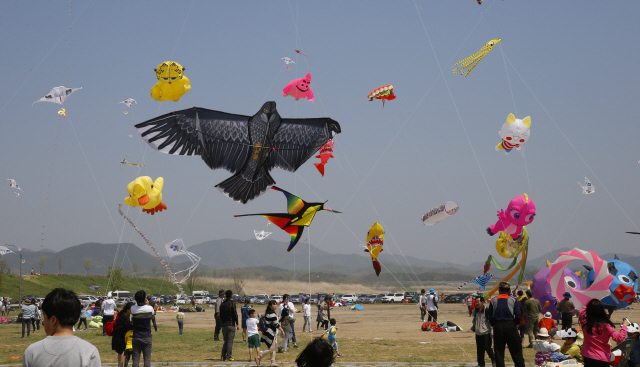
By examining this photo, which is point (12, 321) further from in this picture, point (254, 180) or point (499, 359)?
point (499, 359)

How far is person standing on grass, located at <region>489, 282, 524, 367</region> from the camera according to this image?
8234 millimetres

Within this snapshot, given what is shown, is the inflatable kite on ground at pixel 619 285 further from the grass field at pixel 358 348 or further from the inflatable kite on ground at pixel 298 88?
the inflatable kite on ground at pixel 298 88

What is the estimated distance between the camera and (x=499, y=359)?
8438 millimetres

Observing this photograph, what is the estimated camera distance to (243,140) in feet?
42.2

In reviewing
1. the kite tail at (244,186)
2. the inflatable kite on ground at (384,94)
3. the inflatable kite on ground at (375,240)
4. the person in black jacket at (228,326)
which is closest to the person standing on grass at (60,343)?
the person in black jacket at (228,326)

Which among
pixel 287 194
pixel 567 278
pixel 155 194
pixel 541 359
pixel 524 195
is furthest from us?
pixel 524 195

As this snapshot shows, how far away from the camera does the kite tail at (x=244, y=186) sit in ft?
42.3

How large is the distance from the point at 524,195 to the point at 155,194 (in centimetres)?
1450

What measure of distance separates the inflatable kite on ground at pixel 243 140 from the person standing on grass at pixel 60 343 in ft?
29.3

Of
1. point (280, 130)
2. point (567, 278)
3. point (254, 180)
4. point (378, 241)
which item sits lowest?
point (567, 278)

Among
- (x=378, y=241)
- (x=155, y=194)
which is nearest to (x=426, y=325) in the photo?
(x=378, y=241)

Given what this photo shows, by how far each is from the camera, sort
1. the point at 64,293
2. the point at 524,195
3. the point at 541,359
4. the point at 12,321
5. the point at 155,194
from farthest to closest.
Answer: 1. the point at 12,321
2. the point at 524,195
3. the point at 155,194
4. the point at 541,359
5. the point at 64,293

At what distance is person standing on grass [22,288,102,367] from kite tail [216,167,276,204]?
940 cm

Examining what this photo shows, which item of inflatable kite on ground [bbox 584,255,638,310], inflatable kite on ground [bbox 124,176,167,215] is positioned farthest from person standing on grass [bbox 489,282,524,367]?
inflatable kite on ground [bbox 584,255,638,310]
